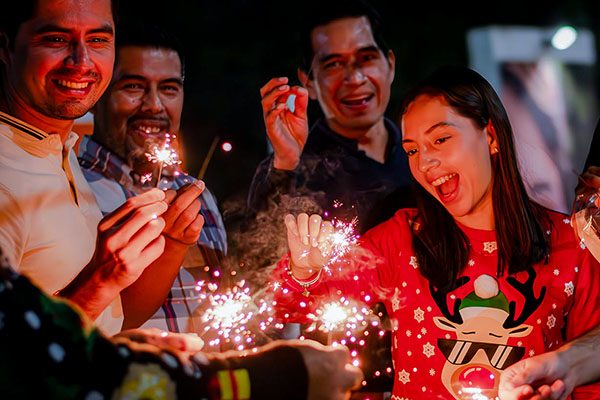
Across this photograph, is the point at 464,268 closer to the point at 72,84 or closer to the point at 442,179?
the point at 442,179

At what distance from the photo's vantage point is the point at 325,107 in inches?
127

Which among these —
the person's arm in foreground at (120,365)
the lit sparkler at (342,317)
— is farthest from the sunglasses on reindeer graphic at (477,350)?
the person's arm in foreground at (120,365)

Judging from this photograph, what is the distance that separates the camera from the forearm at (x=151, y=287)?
8.13ft

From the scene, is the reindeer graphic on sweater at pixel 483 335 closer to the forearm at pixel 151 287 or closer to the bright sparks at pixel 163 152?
the forearm at pixel 151 287

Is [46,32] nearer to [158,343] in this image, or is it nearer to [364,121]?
[158,343]

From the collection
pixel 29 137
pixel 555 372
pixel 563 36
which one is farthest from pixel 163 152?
pixel 563 36

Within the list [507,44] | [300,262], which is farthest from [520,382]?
[507,44]

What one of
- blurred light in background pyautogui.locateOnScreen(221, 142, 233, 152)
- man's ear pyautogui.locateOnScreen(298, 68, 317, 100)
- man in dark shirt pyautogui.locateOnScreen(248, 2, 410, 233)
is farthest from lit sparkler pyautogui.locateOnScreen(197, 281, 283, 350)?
man's ear pyautogui.locateOnScreen(298, 68, 317, 100)

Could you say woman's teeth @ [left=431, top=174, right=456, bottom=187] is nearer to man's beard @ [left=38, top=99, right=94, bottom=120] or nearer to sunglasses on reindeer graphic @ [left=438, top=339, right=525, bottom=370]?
sunglasses on reindeer graphic @ [left=438, top=339, right=525, bottom=370]

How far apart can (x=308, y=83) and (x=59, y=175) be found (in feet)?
5.26

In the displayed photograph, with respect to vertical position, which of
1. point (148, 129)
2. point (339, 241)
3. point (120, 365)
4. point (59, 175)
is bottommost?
point (120, 365)

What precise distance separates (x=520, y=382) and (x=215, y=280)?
1.54 metres

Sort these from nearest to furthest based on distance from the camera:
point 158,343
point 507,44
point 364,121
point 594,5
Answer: point 158,343 → point 364,121 → point 507,44 → point 594,5

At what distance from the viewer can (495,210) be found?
2.51 meters
